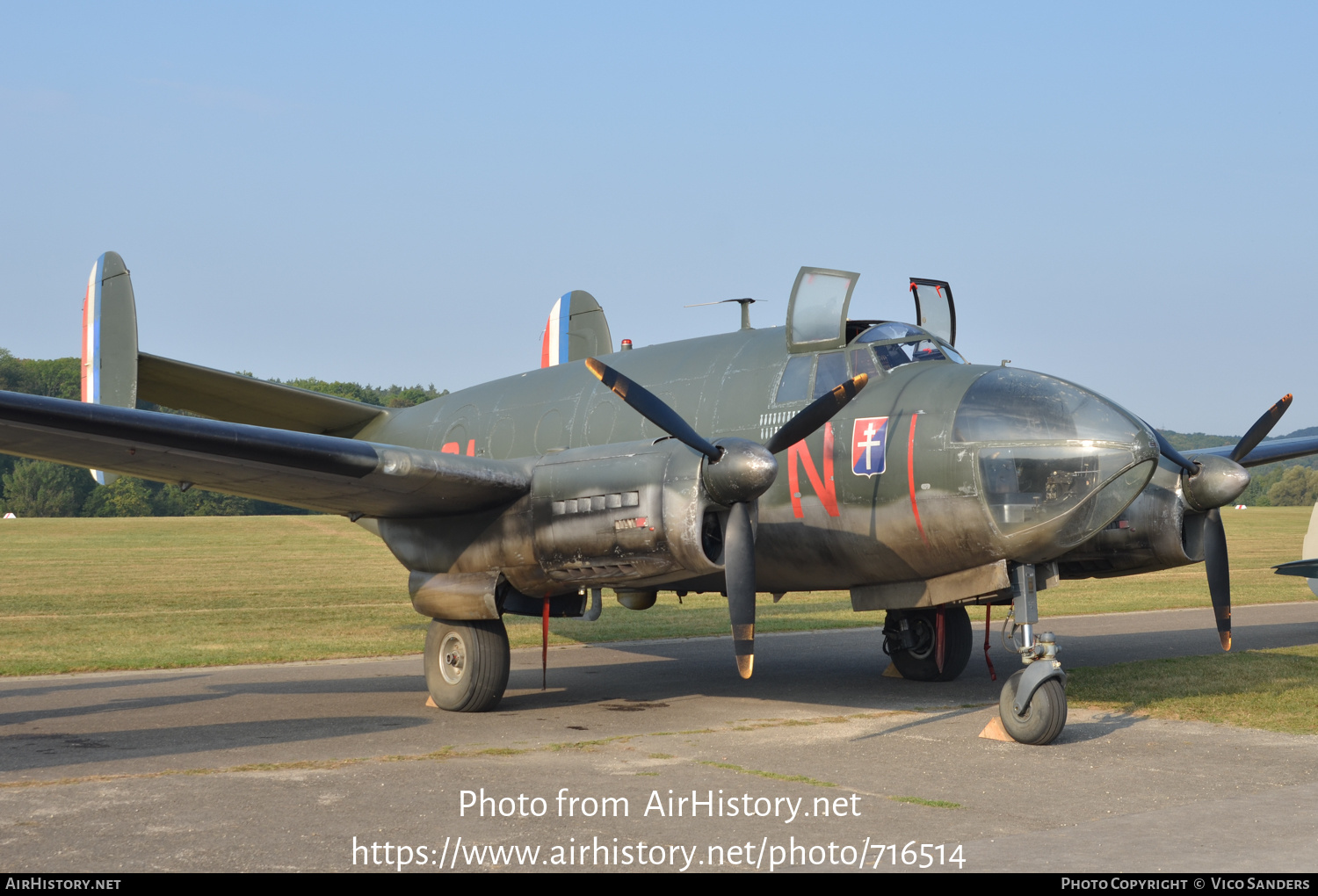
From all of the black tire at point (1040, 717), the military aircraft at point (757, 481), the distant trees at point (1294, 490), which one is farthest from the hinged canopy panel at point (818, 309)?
the distant trees at point (1294, 490)

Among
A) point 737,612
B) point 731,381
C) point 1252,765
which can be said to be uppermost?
point 731,381

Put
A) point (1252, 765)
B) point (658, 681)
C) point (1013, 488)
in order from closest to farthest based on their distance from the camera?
point (1252, 765) → point (1013, 488) → point (658, 681)

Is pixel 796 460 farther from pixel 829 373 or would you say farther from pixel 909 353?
pixel 909 353

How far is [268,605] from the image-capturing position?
82.5ft

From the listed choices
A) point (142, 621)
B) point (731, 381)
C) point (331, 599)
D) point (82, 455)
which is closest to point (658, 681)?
point (731, 381)

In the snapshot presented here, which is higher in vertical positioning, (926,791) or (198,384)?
(198,384)

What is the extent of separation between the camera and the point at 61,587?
95.1 feet

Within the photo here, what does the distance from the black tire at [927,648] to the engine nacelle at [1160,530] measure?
2445mm

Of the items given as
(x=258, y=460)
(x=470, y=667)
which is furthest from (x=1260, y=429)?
(x=258, y=460)

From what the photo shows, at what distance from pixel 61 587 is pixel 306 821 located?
25.8 meters

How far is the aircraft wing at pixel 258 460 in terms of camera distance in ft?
30.2

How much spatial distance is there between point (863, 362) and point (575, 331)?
21.6 ft

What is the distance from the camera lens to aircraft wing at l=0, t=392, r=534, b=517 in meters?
9.20

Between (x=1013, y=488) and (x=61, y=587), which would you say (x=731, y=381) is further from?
(x=61, y=587)
